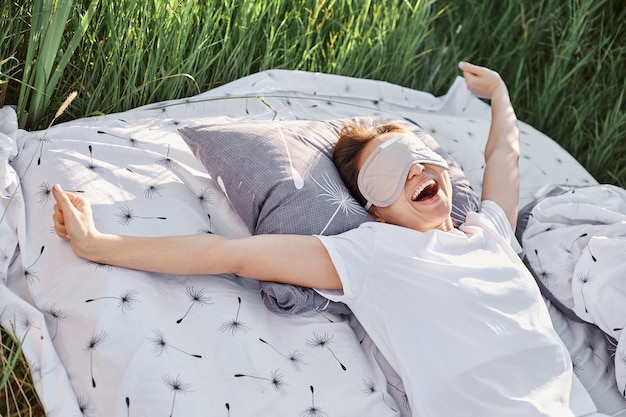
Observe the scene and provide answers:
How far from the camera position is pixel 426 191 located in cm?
183

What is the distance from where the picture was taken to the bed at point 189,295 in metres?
1.56

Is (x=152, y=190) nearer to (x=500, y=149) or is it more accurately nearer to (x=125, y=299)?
(x=125, y=299)

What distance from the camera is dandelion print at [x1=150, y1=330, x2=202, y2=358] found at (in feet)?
5.14

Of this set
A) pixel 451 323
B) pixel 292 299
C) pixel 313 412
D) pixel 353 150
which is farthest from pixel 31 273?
pixel 451 323

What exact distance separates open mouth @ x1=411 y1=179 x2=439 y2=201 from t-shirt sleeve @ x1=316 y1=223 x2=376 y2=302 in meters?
0.16

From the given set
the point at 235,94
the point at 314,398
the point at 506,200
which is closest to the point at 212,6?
the point at 235,94

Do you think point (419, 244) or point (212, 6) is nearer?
point (419, 244)

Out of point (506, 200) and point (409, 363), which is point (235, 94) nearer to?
point (506, 200)

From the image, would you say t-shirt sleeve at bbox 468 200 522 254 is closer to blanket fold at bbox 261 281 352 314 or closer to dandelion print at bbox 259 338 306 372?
blanket fold at bbox 261 281 352 314

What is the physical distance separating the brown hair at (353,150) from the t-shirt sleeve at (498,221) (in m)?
Result: 0.30

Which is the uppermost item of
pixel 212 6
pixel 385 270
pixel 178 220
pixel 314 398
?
pixel 212 6

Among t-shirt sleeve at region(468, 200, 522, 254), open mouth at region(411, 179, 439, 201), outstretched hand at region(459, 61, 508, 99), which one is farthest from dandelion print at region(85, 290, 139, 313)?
outstretched hand at region(459, 61, 508, 99)

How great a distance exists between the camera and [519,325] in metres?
1.65

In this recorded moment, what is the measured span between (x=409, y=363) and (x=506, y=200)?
0.61m
